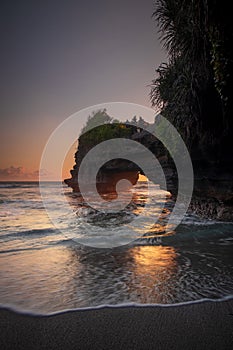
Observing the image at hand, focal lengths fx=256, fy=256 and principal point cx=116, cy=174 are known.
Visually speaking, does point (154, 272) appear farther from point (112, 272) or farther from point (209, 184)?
point (209, 184)

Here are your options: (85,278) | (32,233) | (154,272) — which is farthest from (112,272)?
(32,233)

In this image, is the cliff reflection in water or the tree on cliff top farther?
the tree on cliff top

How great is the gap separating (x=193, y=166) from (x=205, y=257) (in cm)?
786

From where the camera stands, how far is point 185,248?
5727 mm

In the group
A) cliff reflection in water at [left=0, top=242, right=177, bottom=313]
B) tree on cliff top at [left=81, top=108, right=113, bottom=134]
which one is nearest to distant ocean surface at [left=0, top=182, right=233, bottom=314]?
cliff reflection in water at [left=0, top=242, right=177, bottom=313]

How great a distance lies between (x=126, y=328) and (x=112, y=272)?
5.68ft

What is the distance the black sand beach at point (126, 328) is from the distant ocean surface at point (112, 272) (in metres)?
0.22

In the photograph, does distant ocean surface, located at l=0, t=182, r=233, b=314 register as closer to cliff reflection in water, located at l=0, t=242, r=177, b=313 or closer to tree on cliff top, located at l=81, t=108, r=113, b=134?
cliff reflection in water, located at l=0, t=242, r=177, b=313

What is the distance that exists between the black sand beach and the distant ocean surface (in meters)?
0.22

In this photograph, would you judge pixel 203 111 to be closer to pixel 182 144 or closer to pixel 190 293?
pixel 182 144

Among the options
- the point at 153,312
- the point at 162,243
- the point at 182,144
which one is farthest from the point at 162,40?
the point at 153,312

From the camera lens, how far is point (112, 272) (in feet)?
13.6

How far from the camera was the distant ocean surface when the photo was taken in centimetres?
311

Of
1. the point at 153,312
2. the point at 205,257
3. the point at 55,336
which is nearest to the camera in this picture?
the point at 55,336
